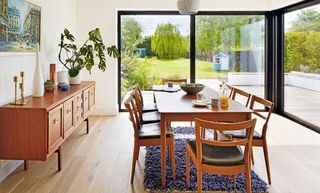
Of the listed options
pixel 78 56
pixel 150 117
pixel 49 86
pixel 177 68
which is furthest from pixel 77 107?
pixel 177 68

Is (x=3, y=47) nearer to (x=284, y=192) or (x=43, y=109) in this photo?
(x=43, y=109)

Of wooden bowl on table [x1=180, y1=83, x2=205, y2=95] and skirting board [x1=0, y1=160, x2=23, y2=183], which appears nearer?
skirting board [x1=0, y1=160, x2=23, y2=183]

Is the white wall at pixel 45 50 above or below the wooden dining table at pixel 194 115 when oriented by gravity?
above

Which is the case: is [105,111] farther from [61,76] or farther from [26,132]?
[26,132]

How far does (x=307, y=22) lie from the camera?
5.45 meters

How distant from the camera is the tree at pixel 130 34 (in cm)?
671

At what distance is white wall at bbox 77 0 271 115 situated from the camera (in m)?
6.33

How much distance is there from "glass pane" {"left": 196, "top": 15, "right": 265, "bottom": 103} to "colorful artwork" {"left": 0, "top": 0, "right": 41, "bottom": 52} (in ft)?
12.3

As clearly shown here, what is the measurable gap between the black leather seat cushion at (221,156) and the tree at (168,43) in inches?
170

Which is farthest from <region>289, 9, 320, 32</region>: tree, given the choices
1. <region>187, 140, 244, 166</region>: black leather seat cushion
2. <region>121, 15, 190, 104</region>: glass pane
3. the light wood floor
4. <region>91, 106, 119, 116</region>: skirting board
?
<region>91, 106, 119, 116</region>: skirting board

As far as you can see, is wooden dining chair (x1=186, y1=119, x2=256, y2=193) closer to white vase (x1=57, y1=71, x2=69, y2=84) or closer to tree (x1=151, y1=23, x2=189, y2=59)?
white vase (x1=57, y1=71, x2=69, y2=84)

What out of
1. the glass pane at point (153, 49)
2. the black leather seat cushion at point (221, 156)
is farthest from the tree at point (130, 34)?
the black leather seat cushion at point (221, 156)

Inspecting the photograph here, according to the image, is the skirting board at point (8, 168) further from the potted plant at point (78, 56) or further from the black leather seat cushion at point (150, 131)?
the potted plant at point (78, 56)

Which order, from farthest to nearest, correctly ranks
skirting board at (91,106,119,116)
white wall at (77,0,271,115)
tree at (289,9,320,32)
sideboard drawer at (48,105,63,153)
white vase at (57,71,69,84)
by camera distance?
A: 1. skirting board at (91,106,119,116)
2. white wall at (77,0,271,115)
3. tree at (289,9,320,32)
4. white vase at (57,71,69,84)
5. sideboard drawer at (48,105,63,153)
